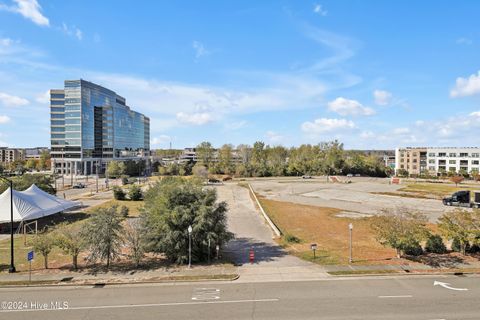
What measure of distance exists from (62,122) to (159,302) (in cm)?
13509

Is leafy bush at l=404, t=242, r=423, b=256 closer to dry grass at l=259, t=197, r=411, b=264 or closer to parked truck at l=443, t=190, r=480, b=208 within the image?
dry grass at l=259, t=197, r=411, b=264

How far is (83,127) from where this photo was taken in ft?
416

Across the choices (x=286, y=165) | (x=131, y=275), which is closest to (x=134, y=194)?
(x=131, y=275)

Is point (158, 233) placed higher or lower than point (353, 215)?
higher

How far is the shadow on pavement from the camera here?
22625 mm

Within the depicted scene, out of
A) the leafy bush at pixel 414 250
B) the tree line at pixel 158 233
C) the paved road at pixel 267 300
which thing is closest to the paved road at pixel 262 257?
the paved road at pixel 267 300

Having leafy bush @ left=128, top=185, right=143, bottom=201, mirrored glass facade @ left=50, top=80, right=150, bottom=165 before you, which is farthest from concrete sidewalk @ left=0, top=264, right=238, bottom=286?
mirrored glass facade @ left=50, top=80, right=150, bottom=165

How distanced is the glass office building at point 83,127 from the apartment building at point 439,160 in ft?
443

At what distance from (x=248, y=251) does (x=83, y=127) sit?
406ft

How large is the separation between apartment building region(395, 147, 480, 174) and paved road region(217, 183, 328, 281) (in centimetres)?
10882

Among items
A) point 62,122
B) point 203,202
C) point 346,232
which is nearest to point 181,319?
point 203,202

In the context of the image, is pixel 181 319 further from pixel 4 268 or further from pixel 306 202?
pixel 306 202

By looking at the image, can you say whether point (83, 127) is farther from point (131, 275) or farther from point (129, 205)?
point (131, 275)

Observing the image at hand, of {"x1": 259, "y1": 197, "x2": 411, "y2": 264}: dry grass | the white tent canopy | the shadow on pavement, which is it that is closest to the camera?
the shadow on pavement
